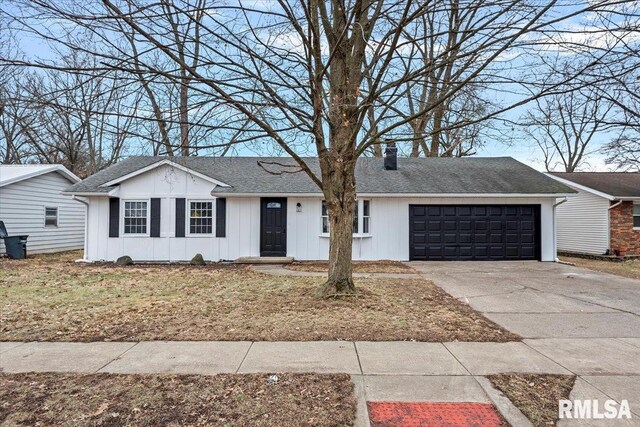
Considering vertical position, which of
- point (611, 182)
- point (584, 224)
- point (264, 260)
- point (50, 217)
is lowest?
point (264, 260)

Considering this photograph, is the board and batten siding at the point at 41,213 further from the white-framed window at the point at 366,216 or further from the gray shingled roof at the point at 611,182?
the gray shingled roof at the point at 611,182

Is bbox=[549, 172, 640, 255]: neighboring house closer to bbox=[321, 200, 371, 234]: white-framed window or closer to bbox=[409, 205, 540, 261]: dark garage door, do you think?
bbox=[409, 205, 540, 261]: dark garage door

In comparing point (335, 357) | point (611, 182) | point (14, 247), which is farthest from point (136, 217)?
point (611, 182)

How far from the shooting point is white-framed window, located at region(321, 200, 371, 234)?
43.9ft

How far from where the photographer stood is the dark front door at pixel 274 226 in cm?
1334

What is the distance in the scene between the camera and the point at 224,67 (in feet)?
19.3

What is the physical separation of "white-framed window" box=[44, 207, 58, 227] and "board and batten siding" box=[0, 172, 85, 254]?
0.16 metres

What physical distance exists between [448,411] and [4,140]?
3369cm

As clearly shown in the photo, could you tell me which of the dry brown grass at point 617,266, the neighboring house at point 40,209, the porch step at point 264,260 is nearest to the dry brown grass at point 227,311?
the porch step at point 264,260

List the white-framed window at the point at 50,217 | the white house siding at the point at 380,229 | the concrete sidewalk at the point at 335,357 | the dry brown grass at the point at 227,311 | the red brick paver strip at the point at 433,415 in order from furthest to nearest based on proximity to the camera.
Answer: the white-framed window at the point at 50,217 → the white house siding at the point at 380,229 → the dry brown grass at the point at 227,311 → the concrete sidewalk at the point at 335,357 → the red brick paver strip at the point at 433,415

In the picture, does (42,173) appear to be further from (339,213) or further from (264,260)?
(339,213)

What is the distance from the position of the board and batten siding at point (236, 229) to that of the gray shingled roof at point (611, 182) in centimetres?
539

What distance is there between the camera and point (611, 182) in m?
18.0

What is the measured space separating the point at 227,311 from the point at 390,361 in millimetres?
3196
